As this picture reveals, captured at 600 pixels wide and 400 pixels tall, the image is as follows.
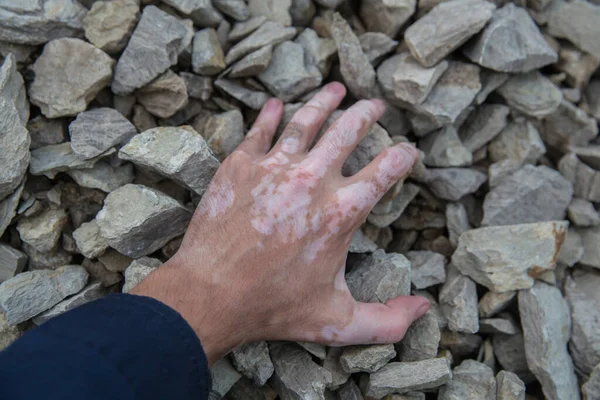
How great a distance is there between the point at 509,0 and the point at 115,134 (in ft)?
5.62

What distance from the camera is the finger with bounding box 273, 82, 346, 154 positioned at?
1.81m

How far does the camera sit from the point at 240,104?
2.05 metres

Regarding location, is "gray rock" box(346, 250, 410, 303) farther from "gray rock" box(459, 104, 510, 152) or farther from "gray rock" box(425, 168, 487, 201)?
"gray rock" box(459, 104, 510, 152)

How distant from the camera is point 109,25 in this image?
187cm

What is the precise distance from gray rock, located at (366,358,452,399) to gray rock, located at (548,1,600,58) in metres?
1.55

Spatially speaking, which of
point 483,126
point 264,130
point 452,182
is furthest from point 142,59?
point 483,126

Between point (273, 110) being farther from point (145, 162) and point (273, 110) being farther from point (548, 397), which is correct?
point (548, 397)

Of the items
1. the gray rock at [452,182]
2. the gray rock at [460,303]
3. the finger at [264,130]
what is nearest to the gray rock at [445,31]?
the gray rock at [452,182]

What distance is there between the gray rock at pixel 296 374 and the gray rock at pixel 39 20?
1367 mm

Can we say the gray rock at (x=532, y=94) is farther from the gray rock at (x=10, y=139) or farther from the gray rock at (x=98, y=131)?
the gray rock at (x=10, y=139)

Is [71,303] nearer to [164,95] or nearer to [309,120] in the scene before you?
[164,95]

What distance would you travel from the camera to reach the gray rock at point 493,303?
1927mm

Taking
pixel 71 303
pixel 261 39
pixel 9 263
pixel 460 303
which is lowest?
pixel 460 303

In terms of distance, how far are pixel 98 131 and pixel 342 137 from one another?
0.85 m
